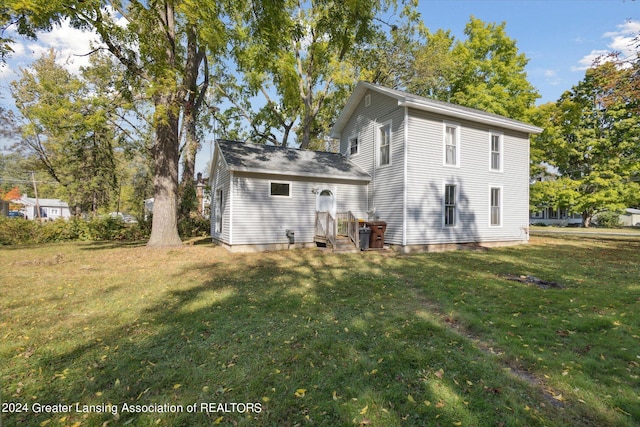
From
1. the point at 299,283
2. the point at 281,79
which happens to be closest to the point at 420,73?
the point at 281,79

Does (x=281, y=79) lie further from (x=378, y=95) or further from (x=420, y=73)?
(x=420, y=73)

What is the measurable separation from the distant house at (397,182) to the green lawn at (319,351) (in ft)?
17.7

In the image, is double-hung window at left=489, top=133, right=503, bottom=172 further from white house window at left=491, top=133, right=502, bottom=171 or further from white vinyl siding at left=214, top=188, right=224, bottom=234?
white vinyl siding at left=214, top=188, right=224, bottom=234

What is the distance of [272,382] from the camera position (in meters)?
3.05

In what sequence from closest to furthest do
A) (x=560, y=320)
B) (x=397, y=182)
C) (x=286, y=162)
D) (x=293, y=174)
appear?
(x=560, y=320) < (x=397, y=182) < (x=293, y=174) < (x=286, y=162)

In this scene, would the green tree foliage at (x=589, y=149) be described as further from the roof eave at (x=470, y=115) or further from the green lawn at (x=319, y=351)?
the green lawn at (x=319, y=351)

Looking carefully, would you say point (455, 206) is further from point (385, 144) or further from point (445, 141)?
point (385, 144)

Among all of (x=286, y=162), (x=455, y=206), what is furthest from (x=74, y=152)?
(x=455, y=206)

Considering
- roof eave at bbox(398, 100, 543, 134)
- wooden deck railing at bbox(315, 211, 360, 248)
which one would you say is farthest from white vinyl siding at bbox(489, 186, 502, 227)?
wooden deck railing at bbox(315, 211, 360, 248)

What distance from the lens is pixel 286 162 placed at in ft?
44.3

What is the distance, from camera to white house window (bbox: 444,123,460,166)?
1296cm

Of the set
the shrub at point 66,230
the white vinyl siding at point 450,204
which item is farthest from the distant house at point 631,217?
the shrub at point 66,230

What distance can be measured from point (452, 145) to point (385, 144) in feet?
9.51

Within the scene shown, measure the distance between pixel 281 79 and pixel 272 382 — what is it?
15474 millimetres
